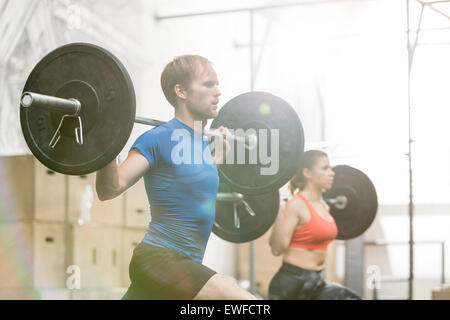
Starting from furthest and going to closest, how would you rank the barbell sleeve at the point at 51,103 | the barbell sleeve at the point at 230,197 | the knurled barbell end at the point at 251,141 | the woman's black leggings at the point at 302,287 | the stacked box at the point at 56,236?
the stacked box at the point at 56,236 < the woman's black leggings at the point at 302,287 < the barbell sleeve at the point at 230,197 < the knurled barbell end at the point at 251,141 < the barbell sleeve at the point at 51,103

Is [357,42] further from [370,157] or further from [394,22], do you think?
[370,157]

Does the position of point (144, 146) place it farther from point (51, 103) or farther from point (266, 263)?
point (266, 263)

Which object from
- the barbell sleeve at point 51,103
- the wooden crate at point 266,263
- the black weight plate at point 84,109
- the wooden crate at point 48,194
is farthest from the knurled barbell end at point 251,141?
the wooden crate at point 266,263

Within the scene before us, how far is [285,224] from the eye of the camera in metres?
2.41

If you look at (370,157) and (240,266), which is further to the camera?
(240,266)

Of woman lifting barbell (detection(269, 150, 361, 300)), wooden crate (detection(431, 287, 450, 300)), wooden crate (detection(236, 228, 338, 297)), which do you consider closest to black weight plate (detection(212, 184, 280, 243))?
woman lifting barbell (detection(269, 150, 361, 300))

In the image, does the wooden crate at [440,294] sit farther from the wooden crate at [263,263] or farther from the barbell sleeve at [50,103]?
the barbell sleeve at [50,103]

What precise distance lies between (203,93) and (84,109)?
39cm

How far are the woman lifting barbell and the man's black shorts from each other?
97cm

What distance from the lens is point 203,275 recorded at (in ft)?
4.73

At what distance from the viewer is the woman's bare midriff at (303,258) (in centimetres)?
241
